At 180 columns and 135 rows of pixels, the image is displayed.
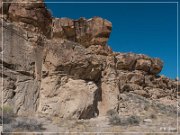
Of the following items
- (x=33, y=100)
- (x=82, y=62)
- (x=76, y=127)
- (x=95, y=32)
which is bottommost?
(x=76, y=127)

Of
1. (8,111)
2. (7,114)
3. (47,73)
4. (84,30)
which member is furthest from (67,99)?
(84,30)

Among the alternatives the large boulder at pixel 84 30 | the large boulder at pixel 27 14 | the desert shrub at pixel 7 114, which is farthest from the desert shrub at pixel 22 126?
the large boulder at pixel 84 30

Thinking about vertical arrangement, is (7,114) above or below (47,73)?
below

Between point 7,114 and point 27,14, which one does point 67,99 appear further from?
point 27,14

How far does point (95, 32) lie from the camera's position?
1952 cm

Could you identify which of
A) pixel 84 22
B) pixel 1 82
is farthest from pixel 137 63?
pixel 1 82

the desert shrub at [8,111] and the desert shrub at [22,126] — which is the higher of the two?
the desert shrub at [8,111]

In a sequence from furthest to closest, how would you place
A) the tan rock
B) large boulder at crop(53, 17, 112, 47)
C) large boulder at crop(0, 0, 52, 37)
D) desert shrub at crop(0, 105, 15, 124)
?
large boulder at crop(53, 17, 112, 47) → large boulder at crop(0, 0, 52, 37) → the tan rock → desert shrub at crop(0, 105, 15, 124)

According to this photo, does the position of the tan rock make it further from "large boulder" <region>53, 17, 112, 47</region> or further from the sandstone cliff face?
"large boulder" <region>53, 17, 112, 47</region>

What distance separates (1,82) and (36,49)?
8.04 ft

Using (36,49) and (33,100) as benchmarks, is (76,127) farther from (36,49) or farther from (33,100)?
(36,49)

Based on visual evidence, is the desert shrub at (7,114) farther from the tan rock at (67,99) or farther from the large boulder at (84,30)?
the large boulder at (84,30)

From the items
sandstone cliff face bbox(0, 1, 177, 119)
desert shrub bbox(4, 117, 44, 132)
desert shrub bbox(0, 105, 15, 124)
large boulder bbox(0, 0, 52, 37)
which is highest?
large boulder bbox(0, 0, 52, 37)

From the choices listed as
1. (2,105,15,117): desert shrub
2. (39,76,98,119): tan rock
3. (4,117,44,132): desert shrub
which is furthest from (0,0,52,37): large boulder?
(4,117,44,132): desert shrub
